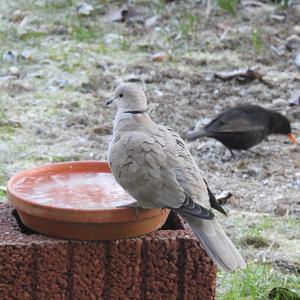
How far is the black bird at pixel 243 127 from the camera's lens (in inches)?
243

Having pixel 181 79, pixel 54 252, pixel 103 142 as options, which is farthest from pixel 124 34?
pixel 54 252

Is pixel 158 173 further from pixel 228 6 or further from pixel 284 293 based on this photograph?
pixel 228 6

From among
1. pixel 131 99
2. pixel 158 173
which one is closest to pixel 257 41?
pixel 131 99

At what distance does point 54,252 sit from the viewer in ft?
10.8

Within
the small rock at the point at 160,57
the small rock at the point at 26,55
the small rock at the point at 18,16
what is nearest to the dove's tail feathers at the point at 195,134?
the small rock at the point at 160,57

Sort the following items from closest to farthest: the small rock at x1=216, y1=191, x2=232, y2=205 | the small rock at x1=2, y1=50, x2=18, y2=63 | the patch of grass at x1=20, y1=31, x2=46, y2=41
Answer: the small rock at x1=216, y1=191, x2=232, y2=205, the small rock at x1=2, y1=50, x2=18, y2=63, the patch of grass at x1=20, y1=31, x2=46, y2=41

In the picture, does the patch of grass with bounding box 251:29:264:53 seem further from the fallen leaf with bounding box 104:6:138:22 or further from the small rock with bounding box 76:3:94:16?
the small rock with bounding box 76:3:94:16

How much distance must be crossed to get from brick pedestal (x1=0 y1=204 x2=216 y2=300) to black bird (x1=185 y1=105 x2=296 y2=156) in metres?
2.76

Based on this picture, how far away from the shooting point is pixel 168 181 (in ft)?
10.9

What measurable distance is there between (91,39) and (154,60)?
0.78m

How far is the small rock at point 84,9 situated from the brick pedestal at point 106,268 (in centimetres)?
569

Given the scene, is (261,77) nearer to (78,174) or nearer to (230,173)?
(230,173)

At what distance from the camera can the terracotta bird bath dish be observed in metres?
3.23

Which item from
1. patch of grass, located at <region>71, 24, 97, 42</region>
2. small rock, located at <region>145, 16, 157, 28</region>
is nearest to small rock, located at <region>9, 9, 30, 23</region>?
patch of grass, located at <region>71, 24, 97, 42</region>
